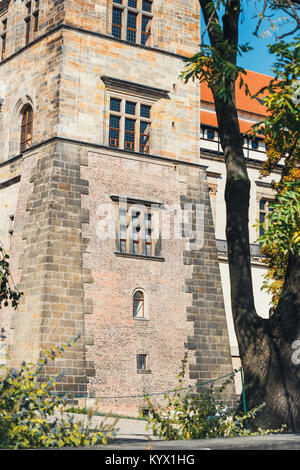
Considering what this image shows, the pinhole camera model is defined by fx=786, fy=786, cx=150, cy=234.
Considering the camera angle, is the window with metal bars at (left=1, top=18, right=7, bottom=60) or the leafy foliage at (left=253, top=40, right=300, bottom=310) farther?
the window with metal bars at (left=1, top=18, right=7, bottom=60)

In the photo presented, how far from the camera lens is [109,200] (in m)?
27.2

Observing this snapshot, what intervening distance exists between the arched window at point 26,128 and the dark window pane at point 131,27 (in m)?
4.57

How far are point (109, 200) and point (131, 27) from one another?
277 inches

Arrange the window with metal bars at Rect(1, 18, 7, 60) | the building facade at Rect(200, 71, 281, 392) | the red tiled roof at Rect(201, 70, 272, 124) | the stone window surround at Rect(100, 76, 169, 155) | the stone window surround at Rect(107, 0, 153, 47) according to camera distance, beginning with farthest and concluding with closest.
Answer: the red tiled roof at Rect(201, 70, 272, 124) < the building facade at Rect(200, 71, 281, 392) < the window with metal bars at Rect(1, 18, 7, 60) < the stone window surround at Rect(107, 0, 153, 47) < the stone window surround at Rect(100, 76, 169, 155)

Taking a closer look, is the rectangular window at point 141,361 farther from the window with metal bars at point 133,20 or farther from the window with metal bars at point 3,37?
the window with metal bars at point 3,37

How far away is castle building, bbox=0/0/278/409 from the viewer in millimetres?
25609

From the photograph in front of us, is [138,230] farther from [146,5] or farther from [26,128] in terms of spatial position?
[146,5]

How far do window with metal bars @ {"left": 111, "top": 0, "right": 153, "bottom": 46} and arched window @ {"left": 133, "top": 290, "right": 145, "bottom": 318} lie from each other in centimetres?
939

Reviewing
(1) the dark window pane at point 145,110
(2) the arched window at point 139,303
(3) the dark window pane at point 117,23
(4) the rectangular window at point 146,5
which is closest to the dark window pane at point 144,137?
(1) the dark window pane at point 145,110

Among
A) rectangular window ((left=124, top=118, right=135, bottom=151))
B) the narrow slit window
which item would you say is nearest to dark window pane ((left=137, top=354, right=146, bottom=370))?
rectangular window ((left=124, top=118, right=135, bottom=151))

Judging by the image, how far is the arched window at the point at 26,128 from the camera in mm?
29389

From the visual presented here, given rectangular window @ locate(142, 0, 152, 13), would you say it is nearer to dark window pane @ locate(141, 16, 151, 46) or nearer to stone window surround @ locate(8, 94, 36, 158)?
dark window pane @ locate(141, 16, 151, 46)

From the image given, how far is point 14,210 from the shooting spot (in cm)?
2891

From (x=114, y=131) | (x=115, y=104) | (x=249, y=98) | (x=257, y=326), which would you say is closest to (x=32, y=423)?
(x=257, y=326)
